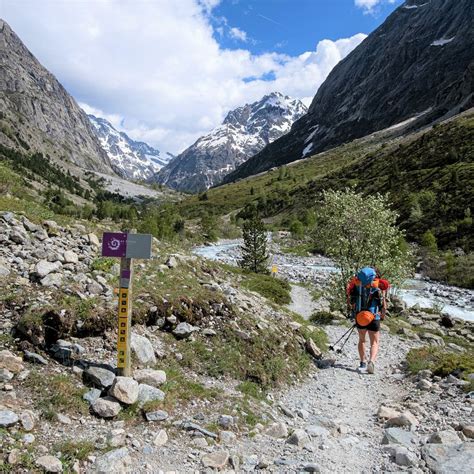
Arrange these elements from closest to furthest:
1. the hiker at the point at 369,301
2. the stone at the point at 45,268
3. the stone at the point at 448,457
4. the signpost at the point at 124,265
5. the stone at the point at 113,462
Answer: the stone at the point at 113,462
the stone at the point at 448,457
the signpost at the point at 124,265
the stone at the point at 45,268
the hiker at the point at 369,301

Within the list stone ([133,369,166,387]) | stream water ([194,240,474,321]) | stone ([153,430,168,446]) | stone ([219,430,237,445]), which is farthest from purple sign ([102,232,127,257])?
stream water ([194,240,474,321])

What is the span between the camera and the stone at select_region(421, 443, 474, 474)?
7375mm

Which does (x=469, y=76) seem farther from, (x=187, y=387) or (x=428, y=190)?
(x=187, y=387)

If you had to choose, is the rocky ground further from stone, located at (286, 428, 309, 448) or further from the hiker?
the hiker

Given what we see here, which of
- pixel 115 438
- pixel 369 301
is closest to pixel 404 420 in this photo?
pixel 369 301

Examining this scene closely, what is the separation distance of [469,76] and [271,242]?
13260 centimetres

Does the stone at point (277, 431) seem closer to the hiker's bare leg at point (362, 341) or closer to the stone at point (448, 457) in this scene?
the stone at point (448, 457)

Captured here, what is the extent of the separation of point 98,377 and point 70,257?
186 inches

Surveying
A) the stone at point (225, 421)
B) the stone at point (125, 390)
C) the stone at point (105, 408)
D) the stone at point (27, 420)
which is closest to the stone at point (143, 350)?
the stone at point (125, 390)

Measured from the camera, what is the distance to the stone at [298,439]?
835cm

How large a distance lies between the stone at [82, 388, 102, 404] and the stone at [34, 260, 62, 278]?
12.9 feet

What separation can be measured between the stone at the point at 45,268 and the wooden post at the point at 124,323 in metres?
3.27

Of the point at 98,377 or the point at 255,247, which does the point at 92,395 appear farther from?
the point at 255,247

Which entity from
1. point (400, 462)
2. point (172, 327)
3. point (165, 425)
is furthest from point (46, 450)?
point (400, 462)
